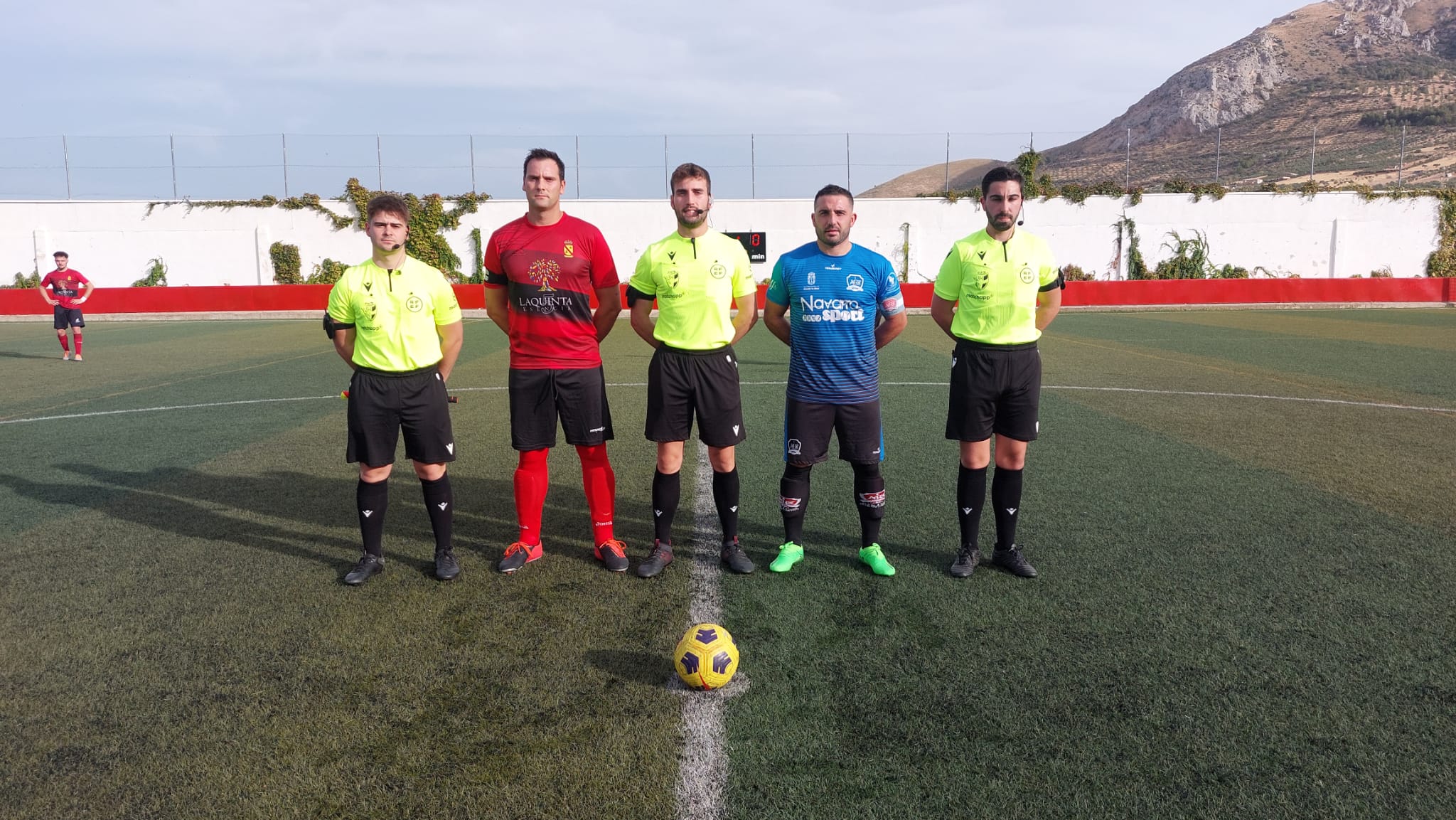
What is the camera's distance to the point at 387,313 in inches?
175

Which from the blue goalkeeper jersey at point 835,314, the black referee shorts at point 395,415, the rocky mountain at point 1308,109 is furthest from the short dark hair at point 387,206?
the rocky mountain at point 1308,109

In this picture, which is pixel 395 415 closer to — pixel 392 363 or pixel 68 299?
pixel 392 363

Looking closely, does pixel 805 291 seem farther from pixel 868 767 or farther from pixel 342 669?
pixel 342 669

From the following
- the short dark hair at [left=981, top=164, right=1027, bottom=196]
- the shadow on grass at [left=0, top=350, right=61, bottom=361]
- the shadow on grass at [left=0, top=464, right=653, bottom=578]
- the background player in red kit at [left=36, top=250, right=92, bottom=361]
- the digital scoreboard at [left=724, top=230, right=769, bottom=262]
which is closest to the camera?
the short dark hair at [left=981, top=164, right=1027, bottom=196]

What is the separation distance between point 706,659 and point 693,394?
1634mm

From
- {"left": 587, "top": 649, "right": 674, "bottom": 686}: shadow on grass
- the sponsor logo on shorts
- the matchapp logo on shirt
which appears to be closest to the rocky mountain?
the sponsor logo on shorts

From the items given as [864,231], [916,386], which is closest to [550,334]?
[916,386]

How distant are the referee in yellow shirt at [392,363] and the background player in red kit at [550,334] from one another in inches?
12.4

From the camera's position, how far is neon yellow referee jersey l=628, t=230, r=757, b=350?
14.8ft

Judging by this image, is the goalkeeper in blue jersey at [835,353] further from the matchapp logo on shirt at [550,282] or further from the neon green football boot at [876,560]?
the matchapp logo on shirt at [550,282]

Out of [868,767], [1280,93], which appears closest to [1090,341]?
[868,767]

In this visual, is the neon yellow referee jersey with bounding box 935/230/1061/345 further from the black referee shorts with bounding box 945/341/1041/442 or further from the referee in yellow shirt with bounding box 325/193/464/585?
the referee in yellow shirt with bounding box 325/193/464/585

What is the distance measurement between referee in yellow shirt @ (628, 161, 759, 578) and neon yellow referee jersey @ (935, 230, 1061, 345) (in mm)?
1110

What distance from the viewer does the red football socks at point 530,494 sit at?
191 inches
